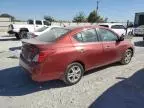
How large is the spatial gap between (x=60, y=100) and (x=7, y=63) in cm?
446

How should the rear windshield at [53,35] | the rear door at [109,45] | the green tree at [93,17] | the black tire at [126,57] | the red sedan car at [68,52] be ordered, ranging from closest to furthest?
the red sedan car at [68,52] → the rear windshield at [53,35] → the rear door at [109,45] → the black tire at [126,57] → the green tree at [93,17]

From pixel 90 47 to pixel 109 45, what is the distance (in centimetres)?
98

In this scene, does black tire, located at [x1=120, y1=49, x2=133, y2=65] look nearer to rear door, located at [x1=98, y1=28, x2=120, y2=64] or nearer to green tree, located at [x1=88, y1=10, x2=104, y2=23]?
rear door, located at [x1=98, y1=28, x2=120, y2=64]

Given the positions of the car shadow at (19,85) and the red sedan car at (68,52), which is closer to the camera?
the red sedan car at (68,52)

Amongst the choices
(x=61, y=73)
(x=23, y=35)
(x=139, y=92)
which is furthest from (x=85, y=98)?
(x=23, y=35)

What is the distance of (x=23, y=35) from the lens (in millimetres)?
20625

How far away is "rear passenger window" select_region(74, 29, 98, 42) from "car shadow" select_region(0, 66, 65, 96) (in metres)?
1.41

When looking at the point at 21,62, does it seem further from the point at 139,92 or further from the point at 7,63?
the point at 139,92

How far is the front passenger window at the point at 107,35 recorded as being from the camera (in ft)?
→ 23.5

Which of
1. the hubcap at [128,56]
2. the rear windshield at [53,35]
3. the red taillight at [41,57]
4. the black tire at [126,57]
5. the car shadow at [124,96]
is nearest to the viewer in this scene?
the car shadow at [124,96]

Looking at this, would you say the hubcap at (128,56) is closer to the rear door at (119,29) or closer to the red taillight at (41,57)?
the red taillight at (41,57)

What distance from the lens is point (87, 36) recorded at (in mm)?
6703

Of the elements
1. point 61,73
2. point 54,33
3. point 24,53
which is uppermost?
point 54,33

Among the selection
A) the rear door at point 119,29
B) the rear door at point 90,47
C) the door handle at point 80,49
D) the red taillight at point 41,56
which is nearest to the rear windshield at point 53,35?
the rear door at point 90,47
